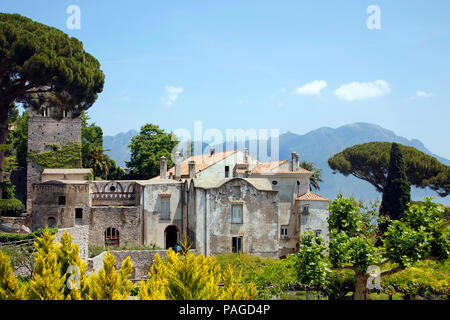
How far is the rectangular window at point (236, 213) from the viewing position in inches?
1404

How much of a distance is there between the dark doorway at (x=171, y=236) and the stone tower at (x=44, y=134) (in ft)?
61.3

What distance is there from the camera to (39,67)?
30.2 metres

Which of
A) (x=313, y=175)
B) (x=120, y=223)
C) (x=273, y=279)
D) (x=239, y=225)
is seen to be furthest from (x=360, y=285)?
(x=313, y=175)

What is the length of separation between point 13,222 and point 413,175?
156 feet

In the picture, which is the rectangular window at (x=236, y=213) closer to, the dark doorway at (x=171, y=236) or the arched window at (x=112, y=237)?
the dark doorway at (x=171, y=236)

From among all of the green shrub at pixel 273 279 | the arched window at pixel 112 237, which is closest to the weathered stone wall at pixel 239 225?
the green shrub at pixel 273 279

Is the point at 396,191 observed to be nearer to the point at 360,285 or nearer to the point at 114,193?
the point at 360,285

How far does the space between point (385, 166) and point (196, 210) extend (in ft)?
108

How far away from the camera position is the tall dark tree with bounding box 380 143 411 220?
155 ft

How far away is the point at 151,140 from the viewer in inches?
2293

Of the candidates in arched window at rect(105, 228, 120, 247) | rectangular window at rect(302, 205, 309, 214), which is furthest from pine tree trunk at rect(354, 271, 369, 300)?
arched window at rect(105, 228, 120, 247)

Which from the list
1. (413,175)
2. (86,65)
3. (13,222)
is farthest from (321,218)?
(13,222)

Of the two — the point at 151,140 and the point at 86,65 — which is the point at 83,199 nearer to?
the point at 86,65

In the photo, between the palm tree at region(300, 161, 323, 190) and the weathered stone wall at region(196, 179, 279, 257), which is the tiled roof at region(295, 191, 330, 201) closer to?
the weathered stone wall at region(196, 179, 279, 257)
